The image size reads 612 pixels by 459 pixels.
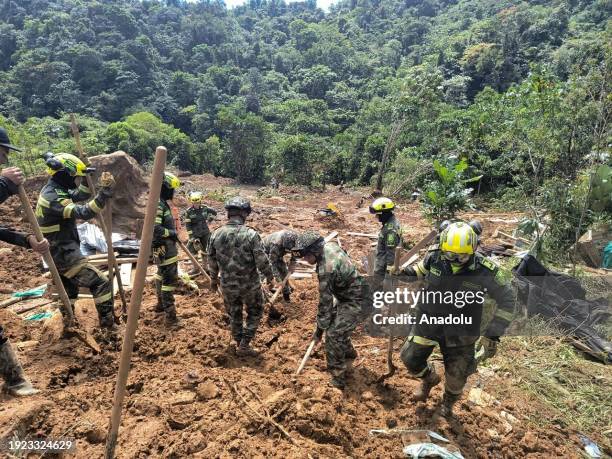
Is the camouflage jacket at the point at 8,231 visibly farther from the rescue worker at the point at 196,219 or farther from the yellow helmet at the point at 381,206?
the yellow helmet at the point at 381,206

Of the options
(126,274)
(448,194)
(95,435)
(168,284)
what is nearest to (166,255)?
(168,284)

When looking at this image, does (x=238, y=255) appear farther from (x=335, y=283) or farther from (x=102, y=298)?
(x=102, y=298)

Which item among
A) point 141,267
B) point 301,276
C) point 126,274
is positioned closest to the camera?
point 141,267

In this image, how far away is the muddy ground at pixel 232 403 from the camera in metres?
3.05

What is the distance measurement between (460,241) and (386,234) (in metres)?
2.52

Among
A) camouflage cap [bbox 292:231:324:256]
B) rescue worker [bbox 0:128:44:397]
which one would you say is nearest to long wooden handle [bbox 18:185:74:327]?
rescue worker [bbox 0:128:44:397]

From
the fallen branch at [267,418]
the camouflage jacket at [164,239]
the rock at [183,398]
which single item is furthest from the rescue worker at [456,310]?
the camouflage jacket at [164,239]

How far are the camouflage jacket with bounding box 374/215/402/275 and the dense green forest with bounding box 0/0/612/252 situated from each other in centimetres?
438

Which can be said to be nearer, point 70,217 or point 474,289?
point 474,289

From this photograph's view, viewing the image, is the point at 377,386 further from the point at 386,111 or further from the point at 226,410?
the point at 386,111

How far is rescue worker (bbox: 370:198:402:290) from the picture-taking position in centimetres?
590

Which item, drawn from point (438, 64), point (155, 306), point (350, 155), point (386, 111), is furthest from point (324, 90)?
point (155, 306)

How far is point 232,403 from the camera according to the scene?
137 inches

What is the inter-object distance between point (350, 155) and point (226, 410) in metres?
26.3
